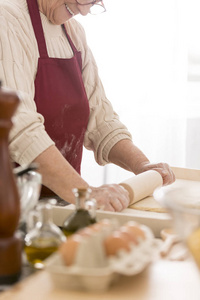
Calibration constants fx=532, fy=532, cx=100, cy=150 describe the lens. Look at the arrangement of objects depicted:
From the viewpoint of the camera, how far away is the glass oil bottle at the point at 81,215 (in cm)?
→ 96

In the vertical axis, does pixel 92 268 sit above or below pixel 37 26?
below

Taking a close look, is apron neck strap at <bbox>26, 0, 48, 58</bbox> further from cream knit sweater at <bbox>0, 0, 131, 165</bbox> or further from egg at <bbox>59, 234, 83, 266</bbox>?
egg at <bbox>59, 234, 83, 266</bbox>

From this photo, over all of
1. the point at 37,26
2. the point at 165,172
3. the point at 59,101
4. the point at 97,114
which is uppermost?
the point at 37,26

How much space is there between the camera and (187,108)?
3490 mm

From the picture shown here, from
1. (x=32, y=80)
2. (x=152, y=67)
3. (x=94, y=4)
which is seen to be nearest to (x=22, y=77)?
(x=32, y=80)

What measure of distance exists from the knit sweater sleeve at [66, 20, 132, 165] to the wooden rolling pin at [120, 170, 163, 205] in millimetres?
430

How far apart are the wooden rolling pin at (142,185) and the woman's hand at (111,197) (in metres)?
0.06

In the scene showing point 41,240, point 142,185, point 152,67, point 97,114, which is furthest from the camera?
point 152,67

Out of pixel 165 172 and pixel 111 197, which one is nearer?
pixel 111 197

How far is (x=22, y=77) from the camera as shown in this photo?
5.68 ft

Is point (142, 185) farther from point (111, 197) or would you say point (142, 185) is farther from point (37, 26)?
point (37, 26)

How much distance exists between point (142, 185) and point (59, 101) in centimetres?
52

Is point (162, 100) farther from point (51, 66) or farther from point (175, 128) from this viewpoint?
point (51, 66)

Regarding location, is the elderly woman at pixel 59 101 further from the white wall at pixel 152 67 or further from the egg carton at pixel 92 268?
the white wall at pixel 152 67
